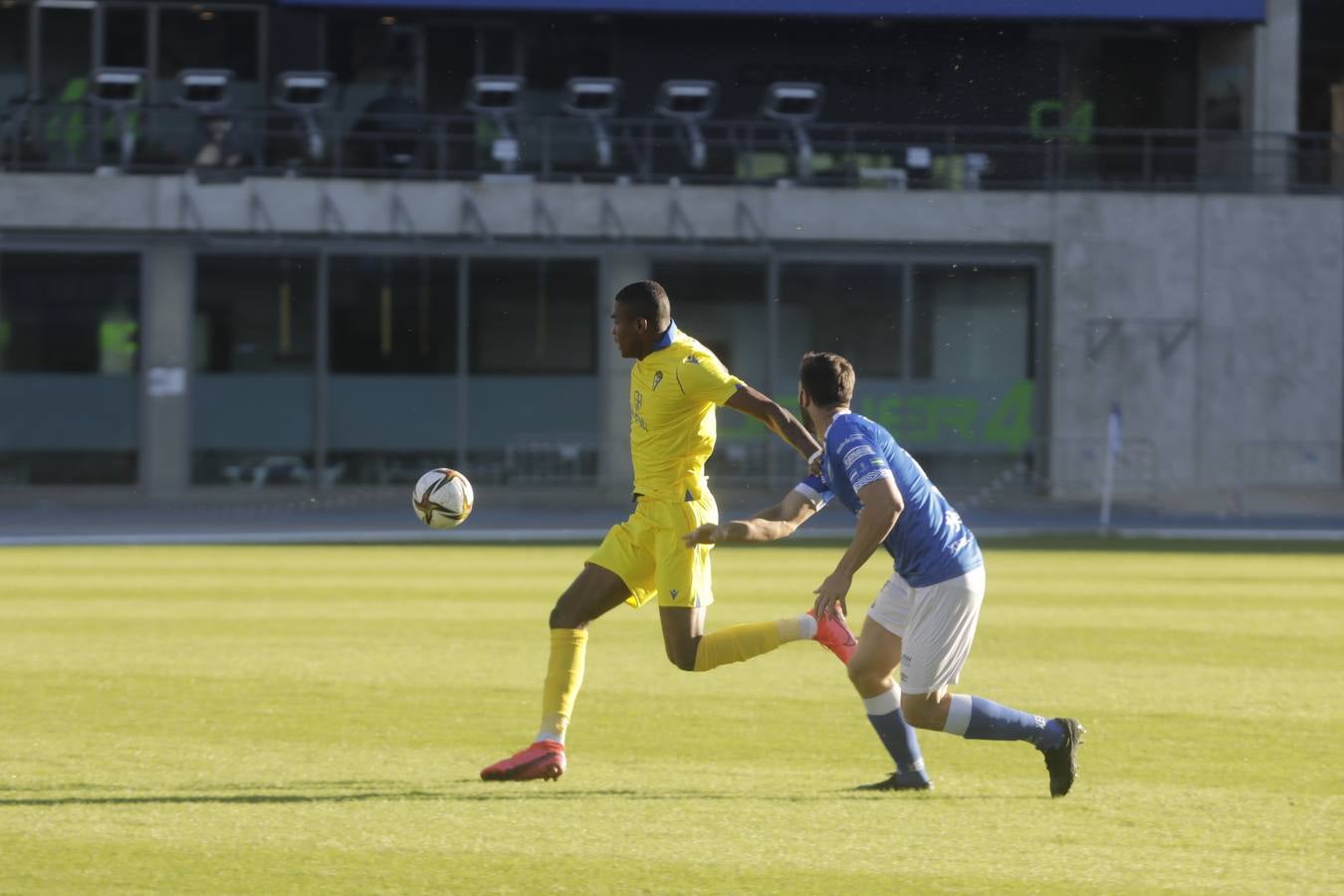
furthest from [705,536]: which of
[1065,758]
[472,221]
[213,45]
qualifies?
[213,45]

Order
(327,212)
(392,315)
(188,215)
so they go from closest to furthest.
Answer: (188,215) < (327,212) < (392,315)

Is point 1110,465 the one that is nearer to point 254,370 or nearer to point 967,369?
point 967,369

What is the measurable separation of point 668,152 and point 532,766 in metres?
24.9

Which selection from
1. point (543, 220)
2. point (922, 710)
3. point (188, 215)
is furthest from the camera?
point (543, 220)

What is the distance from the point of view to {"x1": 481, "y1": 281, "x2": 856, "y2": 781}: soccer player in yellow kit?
28.3ft

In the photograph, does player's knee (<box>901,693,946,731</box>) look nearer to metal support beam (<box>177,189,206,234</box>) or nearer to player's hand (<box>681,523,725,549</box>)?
player's hand (<box>681,523,725,549</box>)

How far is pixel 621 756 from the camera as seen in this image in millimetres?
9344

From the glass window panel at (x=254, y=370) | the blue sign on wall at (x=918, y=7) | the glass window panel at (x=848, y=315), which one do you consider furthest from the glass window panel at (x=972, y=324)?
the glass window panel at (x=254, y=370)

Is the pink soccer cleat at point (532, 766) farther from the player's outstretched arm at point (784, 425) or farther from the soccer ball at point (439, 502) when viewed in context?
the player's outstretched arm at point (784, 425)

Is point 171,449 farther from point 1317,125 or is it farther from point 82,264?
point 1317,125

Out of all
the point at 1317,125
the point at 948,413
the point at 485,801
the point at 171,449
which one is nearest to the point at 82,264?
the point at 171,449

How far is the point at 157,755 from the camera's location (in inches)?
362

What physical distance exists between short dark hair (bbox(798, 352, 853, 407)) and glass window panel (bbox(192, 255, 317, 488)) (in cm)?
2462

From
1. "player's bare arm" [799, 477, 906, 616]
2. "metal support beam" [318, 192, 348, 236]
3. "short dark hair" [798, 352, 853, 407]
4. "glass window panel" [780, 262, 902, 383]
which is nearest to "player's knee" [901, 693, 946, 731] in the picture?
"player's bare arm" [799, 477, 906, 616]
